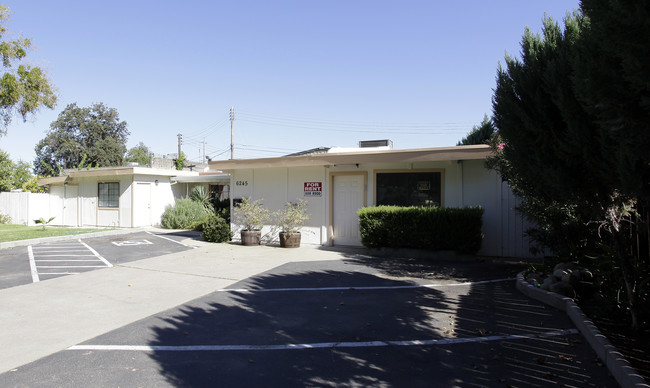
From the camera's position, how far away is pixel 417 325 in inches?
190

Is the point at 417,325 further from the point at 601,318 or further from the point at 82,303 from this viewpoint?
the point at 82,303

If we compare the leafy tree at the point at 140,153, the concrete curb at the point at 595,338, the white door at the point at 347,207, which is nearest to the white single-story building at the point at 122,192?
the white door at the point at 347,207

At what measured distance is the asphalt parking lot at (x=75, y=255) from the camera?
321 inches

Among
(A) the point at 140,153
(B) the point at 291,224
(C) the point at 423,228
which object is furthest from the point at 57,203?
(A) the point at 140,153

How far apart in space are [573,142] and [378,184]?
26.2 ft

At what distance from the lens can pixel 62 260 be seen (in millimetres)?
9750

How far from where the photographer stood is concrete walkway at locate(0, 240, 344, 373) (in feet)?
14.8

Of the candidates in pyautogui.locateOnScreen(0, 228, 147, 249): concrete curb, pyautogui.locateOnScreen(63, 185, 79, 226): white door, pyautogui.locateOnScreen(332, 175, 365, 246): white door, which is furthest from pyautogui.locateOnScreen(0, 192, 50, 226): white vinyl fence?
pyautogui.locateOnScreen(332, 175, 365, 246): white door

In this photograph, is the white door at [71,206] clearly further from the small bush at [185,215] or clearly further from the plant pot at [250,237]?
the plant pot at [250,237]

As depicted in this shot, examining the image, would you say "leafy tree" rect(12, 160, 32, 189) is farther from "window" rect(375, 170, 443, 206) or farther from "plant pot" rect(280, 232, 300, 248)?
"window" rect(375, 170, 443, 206)

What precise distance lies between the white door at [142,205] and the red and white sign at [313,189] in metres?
11.0

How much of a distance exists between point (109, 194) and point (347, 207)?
14467 millimetres

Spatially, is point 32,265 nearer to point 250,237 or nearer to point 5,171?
point 250,237

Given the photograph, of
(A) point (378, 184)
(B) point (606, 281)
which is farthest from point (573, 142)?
(A) point (378, 184)
